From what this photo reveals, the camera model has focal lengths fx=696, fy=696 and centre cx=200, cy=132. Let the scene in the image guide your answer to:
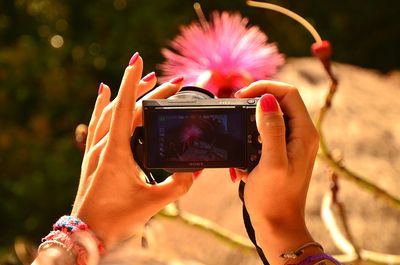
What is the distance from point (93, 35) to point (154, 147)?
1520 mm

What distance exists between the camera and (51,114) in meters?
1.98

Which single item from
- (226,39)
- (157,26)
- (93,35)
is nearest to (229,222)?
(226,39)

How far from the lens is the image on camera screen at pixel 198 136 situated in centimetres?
60

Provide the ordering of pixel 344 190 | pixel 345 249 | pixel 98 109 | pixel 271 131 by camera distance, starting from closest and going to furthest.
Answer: pixel 271 131 → pixel 98 109 → pixel 345 249 → pixel 344 190

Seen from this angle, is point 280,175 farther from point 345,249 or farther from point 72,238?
point 345,249

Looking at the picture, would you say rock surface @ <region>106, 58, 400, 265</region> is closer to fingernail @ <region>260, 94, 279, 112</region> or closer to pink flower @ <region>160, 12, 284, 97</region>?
pink flower @ <region>160, 12, 284, 97</region>

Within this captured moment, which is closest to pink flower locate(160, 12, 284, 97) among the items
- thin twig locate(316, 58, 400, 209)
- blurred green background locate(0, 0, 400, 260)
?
Result: thin twig locate(316, 58, 400, 209)

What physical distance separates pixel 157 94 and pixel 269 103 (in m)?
0.14

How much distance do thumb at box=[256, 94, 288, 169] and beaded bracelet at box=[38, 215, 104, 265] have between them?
16cm

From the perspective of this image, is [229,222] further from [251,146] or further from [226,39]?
[251,146]

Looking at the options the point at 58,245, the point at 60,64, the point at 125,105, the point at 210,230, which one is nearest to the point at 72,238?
the point at 58,245

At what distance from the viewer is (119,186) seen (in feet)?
1.93

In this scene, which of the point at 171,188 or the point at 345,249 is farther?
the point at 345,249

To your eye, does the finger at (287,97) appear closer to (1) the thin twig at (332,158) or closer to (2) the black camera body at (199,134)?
(2) the black camera body at (199,134)
